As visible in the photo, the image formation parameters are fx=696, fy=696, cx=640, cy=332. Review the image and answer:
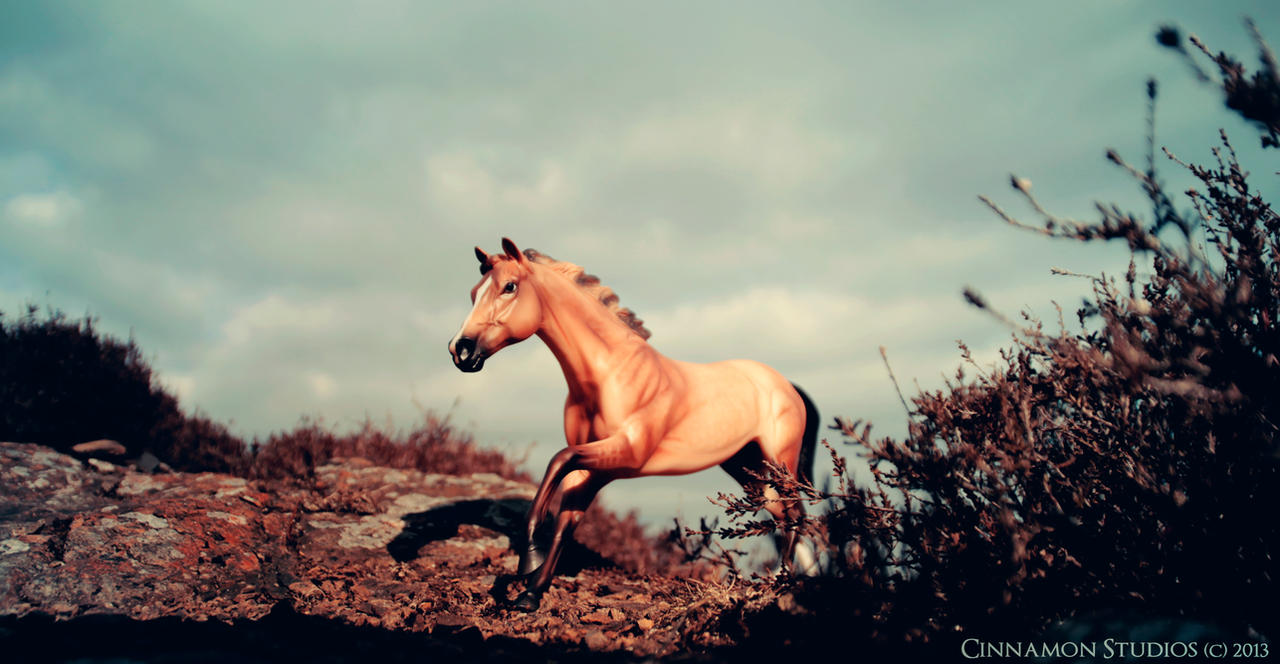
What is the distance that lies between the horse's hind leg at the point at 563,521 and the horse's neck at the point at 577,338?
56cm

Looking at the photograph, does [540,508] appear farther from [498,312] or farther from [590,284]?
[590,284]

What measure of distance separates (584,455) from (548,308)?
97 cm

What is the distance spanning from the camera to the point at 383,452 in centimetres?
888

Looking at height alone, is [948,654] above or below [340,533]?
below

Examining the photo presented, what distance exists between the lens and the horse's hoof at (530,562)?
13.7 feet

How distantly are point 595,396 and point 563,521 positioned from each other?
801 millimetres

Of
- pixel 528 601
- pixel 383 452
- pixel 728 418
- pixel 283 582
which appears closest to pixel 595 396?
pixel 728 418

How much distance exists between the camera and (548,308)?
14.6 ft

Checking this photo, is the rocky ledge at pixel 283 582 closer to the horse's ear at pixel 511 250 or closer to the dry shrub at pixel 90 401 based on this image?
the dry shrub at pixel 90 401

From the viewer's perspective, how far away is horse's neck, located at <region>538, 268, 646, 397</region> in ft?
14.5

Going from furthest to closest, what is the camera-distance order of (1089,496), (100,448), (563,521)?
(100,448), (563,521), (1089,496)

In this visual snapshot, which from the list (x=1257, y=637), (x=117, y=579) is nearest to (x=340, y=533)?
(x=117, y=579)

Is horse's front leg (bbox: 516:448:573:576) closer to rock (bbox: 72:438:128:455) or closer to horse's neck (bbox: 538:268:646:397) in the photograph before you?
horse's neck (bbox: 538:268:646:397)

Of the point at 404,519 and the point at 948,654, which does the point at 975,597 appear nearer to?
the point at 948,654
